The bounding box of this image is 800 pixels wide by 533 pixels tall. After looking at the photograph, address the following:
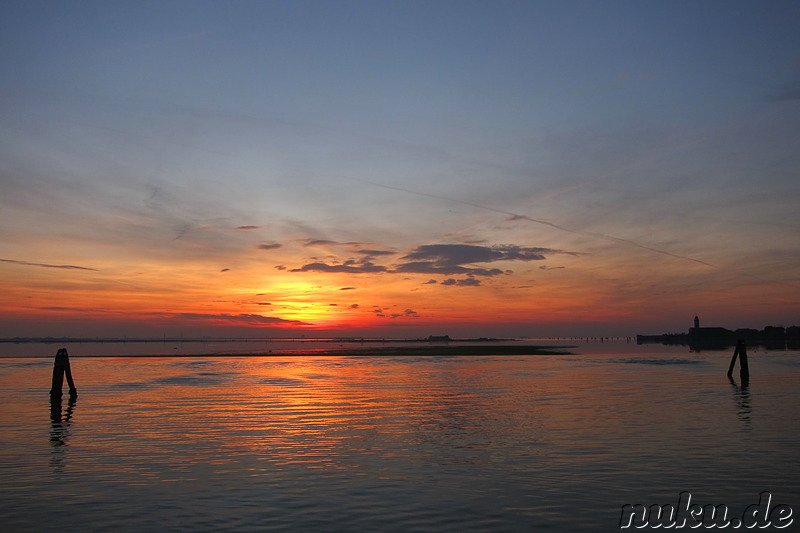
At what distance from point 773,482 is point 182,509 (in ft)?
46.7

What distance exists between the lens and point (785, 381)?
4356 centimetres

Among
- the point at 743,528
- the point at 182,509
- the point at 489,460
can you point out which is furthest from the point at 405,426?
the point at 743,528

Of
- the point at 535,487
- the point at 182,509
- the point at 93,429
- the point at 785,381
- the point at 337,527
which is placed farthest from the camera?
the point at 785,381

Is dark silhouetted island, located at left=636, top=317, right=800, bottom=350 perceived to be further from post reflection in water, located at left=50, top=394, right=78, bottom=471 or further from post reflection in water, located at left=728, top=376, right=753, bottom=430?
post reflection in water, located at left=50, top=394, right=78, bottom=471

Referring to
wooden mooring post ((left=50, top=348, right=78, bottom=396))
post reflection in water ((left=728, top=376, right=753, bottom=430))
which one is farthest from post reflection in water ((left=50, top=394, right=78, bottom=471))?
post reflection in water ((left=728, top=376, right=753, bottom=430))

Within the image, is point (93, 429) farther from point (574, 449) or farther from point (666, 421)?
point (666, 421)

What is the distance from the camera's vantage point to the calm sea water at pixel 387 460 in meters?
12.5

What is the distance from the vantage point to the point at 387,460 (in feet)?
58.4

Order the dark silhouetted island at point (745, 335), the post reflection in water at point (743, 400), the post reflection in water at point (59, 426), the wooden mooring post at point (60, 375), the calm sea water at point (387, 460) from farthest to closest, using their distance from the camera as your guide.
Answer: the dark silhouetted island at point (745, 335)
the wooden mooring post at point (60, 375)
the post reflection in water at point (743, 400)
the post reflection in water at point (59, 426)
the calm sea water at point (387, 460)

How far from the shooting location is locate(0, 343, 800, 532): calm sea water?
1246 centimetres

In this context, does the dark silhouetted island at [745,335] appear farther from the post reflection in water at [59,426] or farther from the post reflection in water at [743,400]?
the post reflection in water at [59,426]

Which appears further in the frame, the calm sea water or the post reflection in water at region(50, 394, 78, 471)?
the post reflection in water at region(50, 394, 78, 471)

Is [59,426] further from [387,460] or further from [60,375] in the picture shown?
[387,460]

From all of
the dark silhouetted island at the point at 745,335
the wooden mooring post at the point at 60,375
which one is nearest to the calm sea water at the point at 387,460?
the wooden mooring post at the point at 60,375
